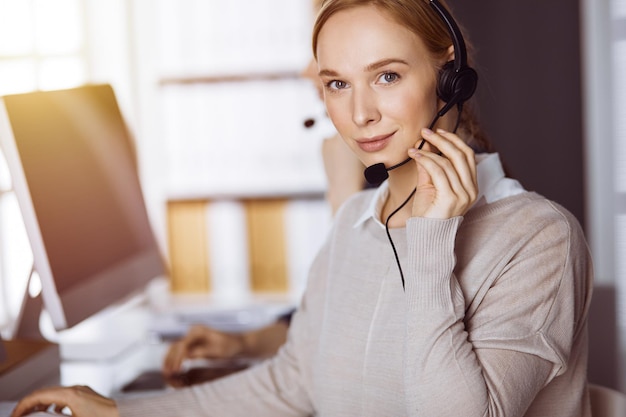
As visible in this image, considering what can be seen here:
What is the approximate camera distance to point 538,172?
2998 mm

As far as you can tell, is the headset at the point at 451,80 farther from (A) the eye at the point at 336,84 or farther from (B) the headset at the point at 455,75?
(A) the eye at the point at 336,84

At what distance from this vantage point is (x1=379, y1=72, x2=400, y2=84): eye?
1.09 meters

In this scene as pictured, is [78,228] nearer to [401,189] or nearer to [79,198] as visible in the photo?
[79,198]

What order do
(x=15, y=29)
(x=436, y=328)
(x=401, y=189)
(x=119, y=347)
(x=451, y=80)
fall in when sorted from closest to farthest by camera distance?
(x=436, y=328) → (x=451, y=80) → (x=401, y=189) → (x=119, y=347) → (x=15, y=29)

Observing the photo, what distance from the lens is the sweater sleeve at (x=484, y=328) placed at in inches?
38.8

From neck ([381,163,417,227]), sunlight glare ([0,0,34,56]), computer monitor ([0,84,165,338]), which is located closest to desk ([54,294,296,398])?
computer monitor ([0,84,165,338])

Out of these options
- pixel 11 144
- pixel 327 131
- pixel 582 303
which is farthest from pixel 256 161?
pixel 582 303

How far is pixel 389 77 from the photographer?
1.09 m

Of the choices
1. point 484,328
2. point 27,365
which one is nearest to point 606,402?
point 484,328

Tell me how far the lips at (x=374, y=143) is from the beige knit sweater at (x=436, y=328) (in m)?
0.13

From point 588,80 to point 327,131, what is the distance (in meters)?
1.54

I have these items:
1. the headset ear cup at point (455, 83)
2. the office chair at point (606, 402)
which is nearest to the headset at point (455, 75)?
the headset ear cup at point (455, 83)

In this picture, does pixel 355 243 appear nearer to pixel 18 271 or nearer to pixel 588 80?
pixel 588 80

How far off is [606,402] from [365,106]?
0.60 meters
